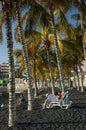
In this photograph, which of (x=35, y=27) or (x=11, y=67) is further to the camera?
(x=35, y=27)

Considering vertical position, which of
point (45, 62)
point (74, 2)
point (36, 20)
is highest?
point (74, 2)

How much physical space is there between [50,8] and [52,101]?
748cm

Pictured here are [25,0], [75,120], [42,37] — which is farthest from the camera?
[42,37]

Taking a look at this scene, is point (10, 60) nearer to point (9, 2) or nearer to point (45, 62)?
point (9, 2)

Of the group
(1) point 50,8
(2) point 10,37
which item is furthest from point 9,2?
(1) point 50,8

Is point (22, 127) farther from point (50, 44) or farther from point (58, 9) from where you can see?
point (50, 44)

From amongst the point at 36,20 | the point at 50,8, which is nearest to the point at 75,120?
the point at 36,20

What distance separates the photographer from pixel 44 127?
1213 cm

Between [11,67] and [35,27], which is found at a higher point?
[35,27]

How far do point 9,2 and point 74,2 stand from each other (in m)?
13.0

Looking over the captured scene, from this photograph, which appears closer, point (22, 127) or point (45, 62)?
point (22, 127)

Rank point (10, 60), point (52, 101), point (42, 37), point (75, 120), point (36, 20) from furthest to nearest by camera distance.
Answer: point (42, 37), point (36, 20), point (52, 101), point (75, 120), point (10, 60)

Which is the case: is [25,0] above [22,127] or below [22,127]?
above

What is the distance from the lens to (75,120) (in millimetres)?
13469
